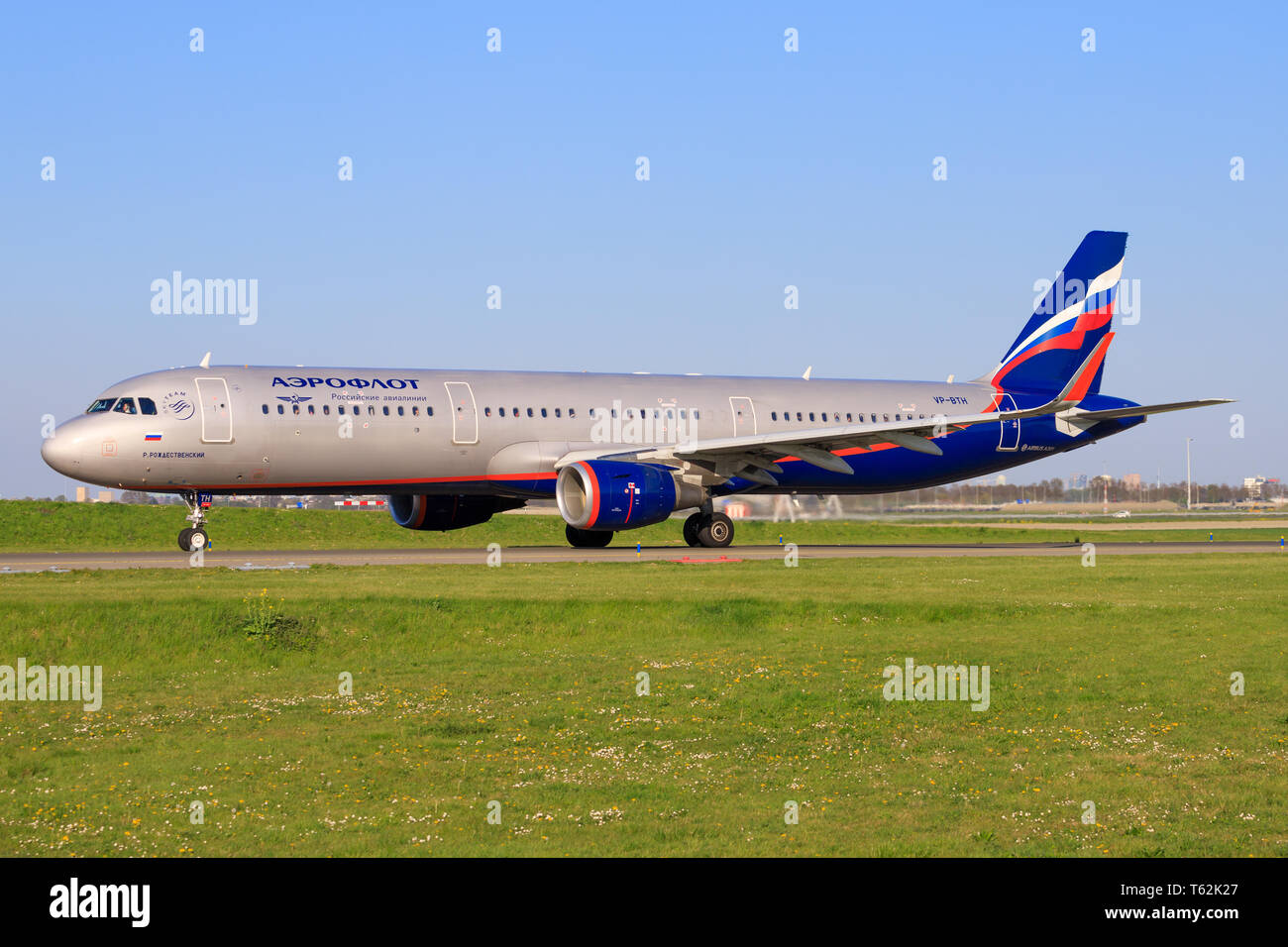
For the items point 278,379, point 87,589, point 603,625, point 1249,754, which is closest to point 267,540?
point 278,379

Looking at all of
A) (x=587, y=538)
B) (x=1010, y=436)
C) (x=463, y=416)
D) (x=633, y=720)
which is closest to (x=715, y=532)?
(x=587, y=538)

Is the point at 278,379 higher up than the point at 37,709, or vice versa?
the point at 278,379

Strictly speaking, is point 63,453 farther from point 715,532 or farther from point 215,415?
point 715,532

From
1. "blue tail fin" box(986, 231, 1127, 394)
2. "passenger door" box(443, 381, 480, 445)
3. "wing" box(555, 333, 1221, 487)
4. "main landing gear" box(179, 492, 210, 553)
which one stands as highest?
"blue tail fin" box(986, 231, 1127, 394)

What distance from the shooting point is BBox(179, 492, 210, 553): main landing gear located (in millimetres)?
29906

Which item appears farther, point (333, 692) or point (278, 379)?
point (278, 379)

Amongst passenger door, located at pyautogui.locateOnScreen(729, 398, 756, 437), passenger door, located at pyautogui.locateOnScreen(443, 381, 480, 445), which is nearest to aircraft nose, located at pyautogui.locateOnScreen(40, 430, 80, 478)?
passenger door, located at pyautogui.locateOnScreen(443, 381, 480, 445)

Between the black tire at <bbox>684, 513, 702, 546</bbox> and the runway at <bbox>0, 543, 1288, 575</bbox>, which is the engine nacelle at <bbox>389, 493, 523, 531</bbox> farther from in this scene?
the black tire at <bbox>684, 513, 702, 546</bbox>

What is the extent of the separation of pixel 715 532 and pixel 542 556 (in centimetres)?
657

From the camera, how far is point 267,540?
43.8 metres

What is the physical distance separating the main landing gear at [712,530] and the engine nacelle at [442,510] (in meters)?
5.13

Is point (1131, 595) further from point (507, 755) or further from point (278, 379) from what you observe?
point (278, 379)

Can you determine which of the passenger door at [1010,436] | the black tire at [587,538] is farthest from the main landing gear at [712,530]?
the passenger door at [1010,436]

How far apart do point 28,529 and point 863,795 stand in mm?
41494
